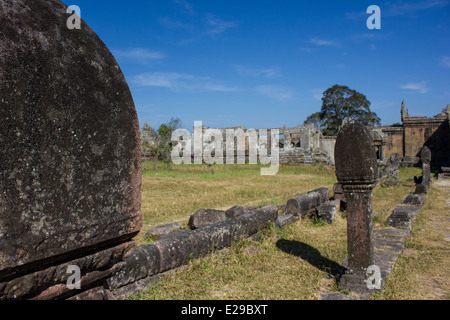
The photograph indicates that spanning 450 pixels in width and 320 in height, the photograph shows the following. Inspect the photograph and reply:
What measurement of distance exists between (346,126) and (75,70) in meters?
3.40

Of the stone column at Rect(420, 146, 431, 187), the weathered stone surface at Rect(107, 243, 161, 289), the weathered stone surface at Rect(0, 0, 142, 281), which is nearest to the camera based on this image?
the weathered stone surface at Rect(0, 0, 142, 281)

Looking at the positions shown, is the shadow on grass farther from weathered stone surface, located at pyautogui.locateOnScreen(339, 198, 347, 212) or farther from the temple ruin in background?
the temple ruin in background

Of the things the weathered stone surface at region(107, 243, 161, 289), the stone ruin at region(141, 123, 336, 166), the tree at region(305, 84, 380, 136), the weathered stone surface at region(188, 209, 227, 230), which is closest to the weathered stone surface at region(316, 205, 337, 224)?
the weathered stone surface at region(188, 209, 227, 230)

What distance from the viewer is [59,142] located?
1.35m

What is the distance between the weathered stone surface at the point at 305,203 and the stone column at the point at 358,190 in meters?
3.95

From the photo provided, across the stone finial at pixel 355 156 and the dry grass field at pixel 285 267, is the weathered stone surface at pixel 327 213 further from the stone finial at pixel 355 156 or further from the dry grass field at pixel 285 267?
the stone finial at pixel 355 156

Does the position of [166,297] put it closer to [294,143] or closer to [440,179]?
[440,179]

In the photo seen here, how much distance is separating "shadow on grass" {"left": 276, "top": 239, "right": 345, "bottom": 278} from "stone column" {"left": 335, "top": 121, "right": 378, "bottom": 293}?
15.9 inches

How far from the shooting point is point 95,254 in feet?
5.11

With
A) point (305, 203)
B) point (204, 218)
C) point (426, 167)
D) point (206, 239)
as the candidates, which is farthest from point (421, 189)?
point (206, 239)

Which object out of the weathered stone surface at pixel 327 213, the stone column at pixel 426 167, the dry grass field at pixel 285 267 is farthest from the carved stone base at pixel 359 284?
the stone column at pixel 426 167

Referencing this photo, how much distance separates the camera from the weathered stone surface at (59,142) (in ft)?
3.99

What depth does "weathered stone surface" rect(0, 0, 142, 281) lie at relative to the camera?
1.21 meters
